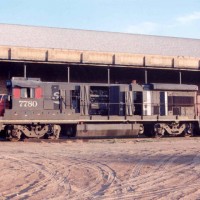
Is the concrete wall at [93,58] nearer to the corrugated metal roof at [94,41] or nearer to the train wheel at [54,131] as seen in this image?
the corrugated metal roof at [94,41]

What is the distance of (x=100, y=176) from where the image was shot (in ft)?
26.4

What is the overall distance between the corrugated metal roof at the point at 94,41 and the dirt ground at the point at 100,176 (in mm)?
19550

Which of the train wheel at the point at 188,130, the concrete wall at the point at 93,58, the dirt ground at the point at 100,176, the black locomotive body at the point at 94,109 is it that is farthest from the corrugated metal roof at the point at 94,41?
the dirt ground at the point at 100,176

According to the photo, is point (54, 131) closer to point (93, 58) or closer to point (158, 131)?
point (158, 131)

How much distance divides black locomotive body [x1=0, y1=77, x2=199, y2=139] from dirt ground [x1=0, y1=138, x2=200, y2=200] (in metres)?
5.20

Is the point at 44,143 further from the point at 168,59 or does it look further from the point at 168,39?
the point at 168,39

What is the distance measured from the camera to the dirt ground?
6.35 metres

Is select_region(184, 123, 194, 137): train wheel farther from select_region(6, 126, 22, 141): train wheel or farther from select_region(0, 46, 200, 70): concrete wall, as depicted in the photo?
select_region(6, 126, 22, 141): train wheel

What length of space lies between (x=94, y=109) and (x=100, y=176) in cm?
1079

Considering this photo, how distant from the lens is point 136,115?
18953mm

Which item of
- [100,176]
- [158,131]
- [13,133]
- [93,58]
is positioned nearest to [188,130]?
[158,131]

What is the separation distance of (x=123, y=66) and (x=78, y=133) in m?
8.53

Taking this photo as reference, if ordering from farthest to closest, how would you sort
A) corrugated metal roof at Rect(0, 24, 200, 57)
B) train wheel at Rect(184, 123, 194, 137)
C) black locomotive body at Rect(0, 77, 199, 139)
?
corrugated metal roof at Rect(0, 24, 200, 57), train wheel at Rect(184, 123, 194, 137), black locomotive body at Rect(0, 77, 199, 139)

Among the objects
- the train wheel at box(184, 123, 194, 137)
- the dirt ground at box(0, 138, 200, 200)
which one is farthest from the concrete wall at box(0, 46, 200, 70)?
the dirt ground at box(0, 138, 200, 200)
